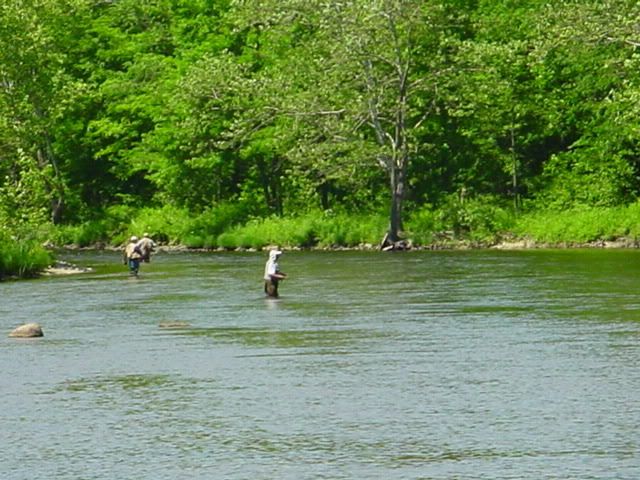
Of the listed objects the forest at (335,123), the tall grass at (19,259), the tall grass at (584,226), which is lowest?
the tall grass at (19,259)

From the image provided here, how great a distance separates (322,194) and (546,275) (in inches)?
1334

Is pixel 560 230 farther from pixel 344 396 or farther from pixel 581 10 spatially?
pixel 344 396

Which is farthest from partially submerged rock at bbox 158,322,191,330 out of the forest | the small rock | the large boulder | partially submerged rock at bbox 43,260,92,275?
the forest

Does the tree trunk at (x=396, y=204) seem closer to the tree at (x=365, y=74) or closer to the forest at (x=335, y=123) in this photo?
the tree at (x=365, y=74)

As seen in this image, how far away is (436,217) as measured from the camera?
7156 cm

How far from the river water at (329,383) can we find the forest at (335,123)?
21708 mm

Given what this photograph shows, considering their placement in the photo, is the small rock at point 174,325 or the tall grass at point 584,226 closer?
the small rock at point 174,325

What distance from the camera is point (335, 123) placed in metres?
70.1

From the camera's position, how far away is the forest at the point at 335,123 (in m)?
68.2

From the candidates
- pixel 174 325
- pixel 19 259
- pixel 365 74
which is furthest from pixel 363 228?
pixel 174 325

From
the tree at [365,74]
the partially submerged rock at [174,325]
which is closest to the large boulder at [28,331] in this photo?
the partially submerged rock at [174,325]

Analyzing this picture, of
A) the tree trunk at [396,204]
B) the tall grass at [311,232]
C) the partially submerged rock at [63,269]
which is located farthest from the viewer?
the tall grass at [311,232]

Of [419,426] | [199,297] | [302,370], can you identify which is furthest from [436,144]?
[419,426]

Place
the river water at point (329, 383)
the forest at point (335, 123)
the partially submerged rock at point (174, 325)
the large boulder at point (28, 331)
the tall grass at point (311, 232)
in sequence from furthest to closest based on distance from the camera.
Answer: the tall grass at point (311, 232)
the forest at point (335, 123)
the partially submerged rock at point (174, 325)
the large boulder at point (28, 331)
the river water at point (329, 383)
